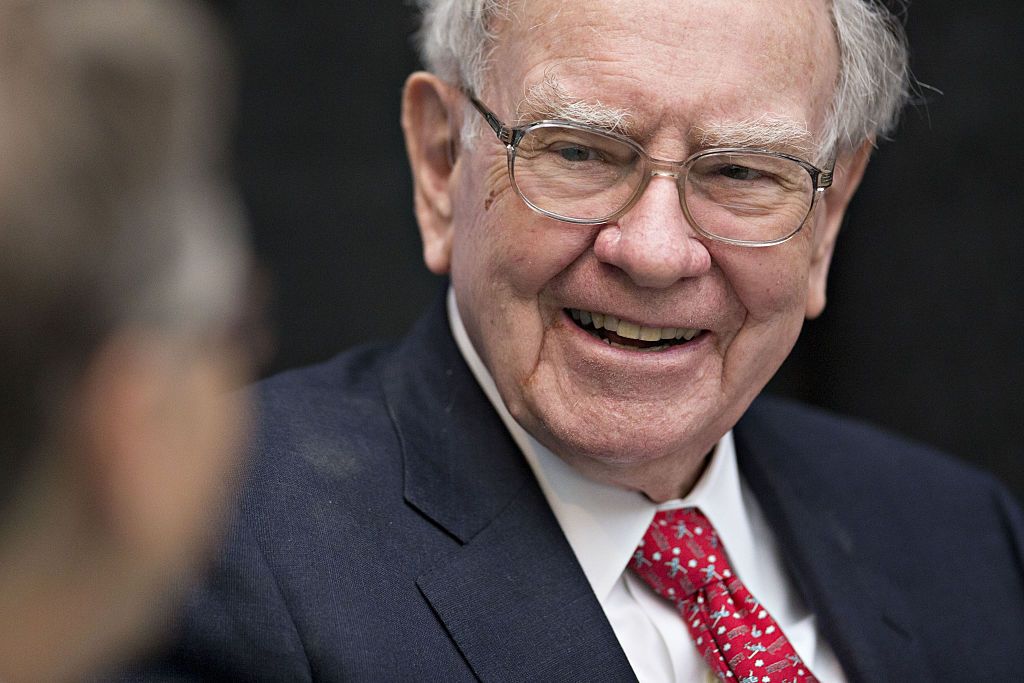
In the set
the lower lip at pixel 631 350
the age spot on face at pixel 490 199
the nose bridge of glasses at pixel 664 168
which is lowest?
the lower lip at pixel 631 350

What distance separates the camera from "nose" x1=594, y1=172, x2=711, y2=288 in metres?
1.94

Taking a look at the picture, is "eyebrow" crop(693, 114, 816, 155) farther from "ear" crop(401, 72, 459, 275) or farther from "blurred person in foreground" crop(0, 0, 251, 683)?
"blurred person in foreground" crop(0, 0, 251, 683)

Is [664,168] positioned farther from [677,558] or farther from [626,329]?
[677,558]

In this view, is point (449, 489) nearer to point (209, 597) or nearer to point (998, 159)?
point (209, 597)

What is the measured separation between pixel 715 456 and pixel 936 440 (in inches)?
90.7

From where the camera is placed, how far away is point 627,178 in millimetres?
2010

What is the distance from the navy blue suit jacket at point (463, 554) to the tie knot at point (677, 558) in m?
0.17

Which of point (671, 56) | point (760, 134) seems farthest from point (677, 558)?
point (671, 56)

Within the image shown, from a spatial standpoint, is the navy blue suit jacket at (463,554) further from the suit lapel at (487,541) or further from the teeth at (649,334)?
the teeth at (649,334)

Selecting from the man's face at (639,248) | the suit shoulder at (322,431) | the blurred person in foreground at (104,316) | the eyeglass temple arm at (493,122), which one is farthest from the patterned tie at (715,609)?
the blurred person in foreground at (104,316)

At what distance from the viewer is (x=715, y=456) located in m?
2.37

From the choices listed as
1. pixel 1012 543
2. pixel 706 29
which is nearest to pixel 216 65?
pixel 706 29

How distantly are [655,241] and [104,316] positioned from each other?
1289 mm

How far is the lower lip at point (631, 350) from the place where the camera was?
2.04m
